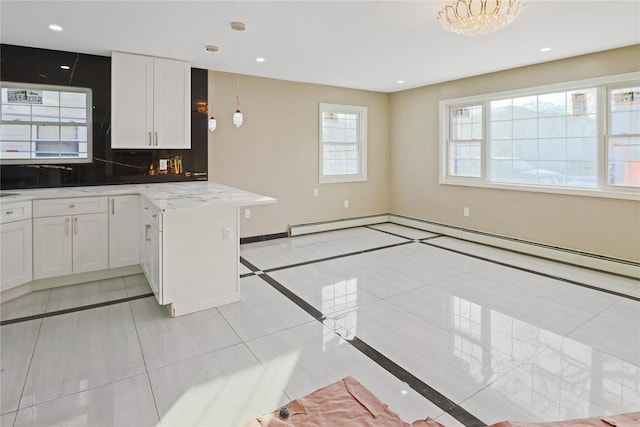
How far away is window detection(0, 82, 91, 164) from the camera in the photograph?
3893 mm

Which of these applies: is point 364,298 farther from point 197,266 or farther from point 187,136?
point 187,136

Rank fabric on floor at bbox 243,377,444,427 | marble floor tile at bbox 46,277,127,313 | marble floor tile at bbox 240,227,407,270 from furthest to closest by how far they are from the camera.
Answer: marble floor tile at bbox 240,227,407,270 → marble floor tile at bbox 46,277,127,313 → fabric on floor at bbox 243,377,444,427

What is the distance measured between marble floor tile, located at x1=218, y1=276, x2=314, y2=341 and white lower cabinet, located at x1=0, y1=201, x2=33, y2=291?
6.23 ft

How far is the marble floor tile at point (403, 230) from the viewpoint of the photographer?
6.01 m

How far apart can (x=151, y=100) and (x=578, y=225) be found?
5.36 m

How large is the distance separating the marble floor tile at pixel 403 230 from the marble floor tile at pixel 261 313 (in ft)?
10.2

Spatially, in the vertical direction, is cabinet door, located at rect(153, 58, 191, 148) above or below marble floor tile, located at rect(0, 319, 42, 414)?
above

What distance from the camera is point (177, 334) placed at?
2.73m

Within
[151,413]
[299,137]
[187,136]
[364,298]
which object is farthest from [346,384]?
[299,137]

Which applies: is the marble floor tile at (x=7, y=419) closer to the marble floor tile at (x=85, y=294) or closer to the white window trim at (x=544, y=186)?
the marble floor tile at (x=85, y=294)

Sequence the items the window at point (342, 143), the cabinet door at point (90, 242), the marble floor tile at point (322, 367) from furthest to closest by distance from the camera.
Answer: the window at point (342, 143), the cabinet door at point (90, 242), the marble floor tile at point (322, 367)

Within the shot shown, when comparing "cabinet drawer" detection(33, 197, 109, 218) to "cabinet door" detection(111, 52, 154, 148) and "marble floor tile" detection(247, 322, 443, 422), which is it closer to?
"cabinet door" detection(111, 52, 154, 148)

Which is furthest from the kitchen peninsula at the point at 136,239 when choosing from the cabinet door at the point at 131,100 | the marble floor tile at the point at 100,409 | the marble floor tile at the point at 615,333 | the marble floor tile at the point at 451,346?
the marble floor tile at the point at 615,333

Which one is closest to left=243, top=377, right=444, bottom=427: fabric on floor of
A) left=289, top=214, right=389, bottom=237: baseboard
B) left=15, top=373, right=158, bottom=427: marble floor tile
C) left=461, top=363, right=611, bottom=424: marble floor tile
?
left=461, top=363, right=611, bottom=424: marble floor tile
